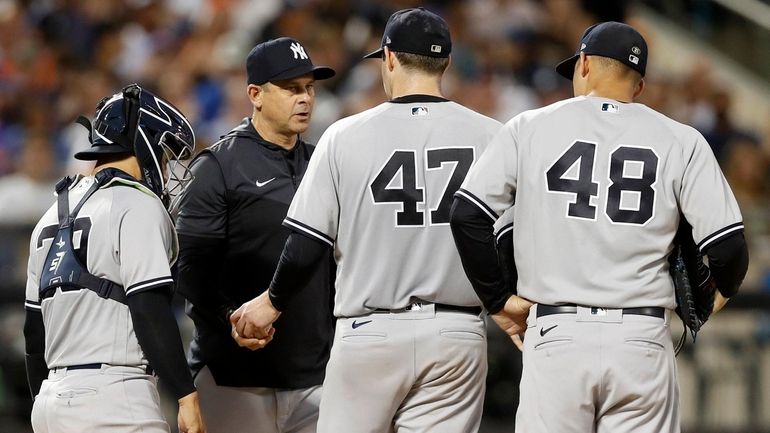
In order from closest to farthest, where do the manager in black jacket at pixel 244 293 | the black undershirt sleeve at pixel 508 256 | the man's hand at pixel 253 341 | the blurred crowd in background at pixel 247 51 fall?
the black undershirt sleeve at pixel 508 256, the man's hand at pixel 253 341, the manager in black jacket at pixel 244 293, the blurred crowd in background at pixel 247 51

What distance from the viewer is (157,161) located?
4.53m

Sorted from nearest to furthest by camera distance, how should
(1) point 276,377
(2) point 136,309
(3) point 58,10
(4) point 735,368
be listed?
(2) point 136,309 < (1) point 276,377 < (4) point 735,368 < (3) point 58,10

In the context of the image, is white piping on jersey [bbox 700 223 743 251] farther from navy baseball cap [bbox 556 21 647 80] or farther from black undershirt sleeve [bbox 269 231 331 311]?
black undershirt sleeve [bbox 269 231 331 311]

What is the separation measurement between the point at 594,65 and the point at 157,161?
64.0 inches

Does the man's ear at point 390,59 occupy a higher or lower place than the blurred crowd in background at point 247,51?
higher

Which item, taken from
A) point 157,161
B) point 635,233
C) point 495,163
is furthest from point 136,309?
point 635,233

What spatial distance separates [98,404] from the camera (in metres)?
4.15

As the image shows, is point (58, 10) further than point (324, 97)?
Yes

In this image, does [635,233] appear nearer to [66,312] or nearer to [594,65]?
[594,65]

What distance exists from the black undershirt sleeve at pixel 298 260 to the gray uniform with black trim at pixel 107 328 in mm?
521

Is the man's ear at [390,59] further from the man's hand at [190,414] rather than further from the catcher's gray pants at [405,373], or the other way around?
the man's hand at [190,414]

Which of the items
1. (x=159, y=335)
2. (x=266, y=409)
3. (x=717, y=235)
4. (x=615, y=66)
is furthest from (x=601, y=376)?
(x=266, y=409)

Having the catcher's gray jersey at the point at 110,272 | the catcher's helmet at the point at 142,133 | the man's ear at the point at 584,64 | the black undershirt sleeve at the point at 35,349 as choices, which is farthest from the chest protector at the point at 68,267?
the man's ear at the point at 584,64

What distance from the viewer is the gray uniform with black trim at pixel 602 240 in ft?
14.2
